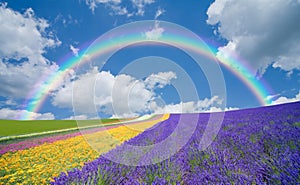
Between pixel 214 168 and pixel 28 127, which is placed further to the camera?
pixel 28 127

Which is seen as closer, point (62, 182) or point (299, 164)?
point (299, 164)

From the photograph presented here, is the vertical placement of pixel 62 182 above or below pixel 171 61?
below

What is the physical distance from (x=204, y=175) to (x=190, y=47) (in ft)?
17.3

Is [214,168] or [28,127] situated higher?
[28,127]

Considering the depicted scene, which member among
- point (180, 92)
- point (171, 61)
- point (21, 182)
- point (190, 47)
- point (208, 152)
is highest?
point (190, 47)

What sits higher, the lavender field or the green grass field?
the green grass field

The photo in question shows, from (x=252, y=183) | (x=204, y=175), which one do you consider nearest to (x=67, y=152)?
(x=204, y=175)

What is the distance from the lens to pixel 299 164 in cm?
168

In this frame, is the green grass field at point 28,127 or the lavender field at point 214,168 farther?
the green grass field at point 28,127

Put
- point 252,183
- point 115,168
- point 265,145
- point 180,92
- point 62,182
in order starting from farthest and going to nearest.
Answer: point 180,92 → point 265,145 → point 115,168 → point 62,182 → point 252,183

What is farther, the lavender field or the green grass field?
the green grass field

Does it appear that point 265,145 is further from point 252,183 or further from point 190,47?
point 190,47

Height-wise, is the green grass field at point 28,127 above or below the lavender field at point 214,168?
above

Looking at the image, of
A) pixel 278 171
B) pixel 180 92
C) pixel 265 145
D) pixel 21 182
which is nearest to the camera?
pixel 278 171
